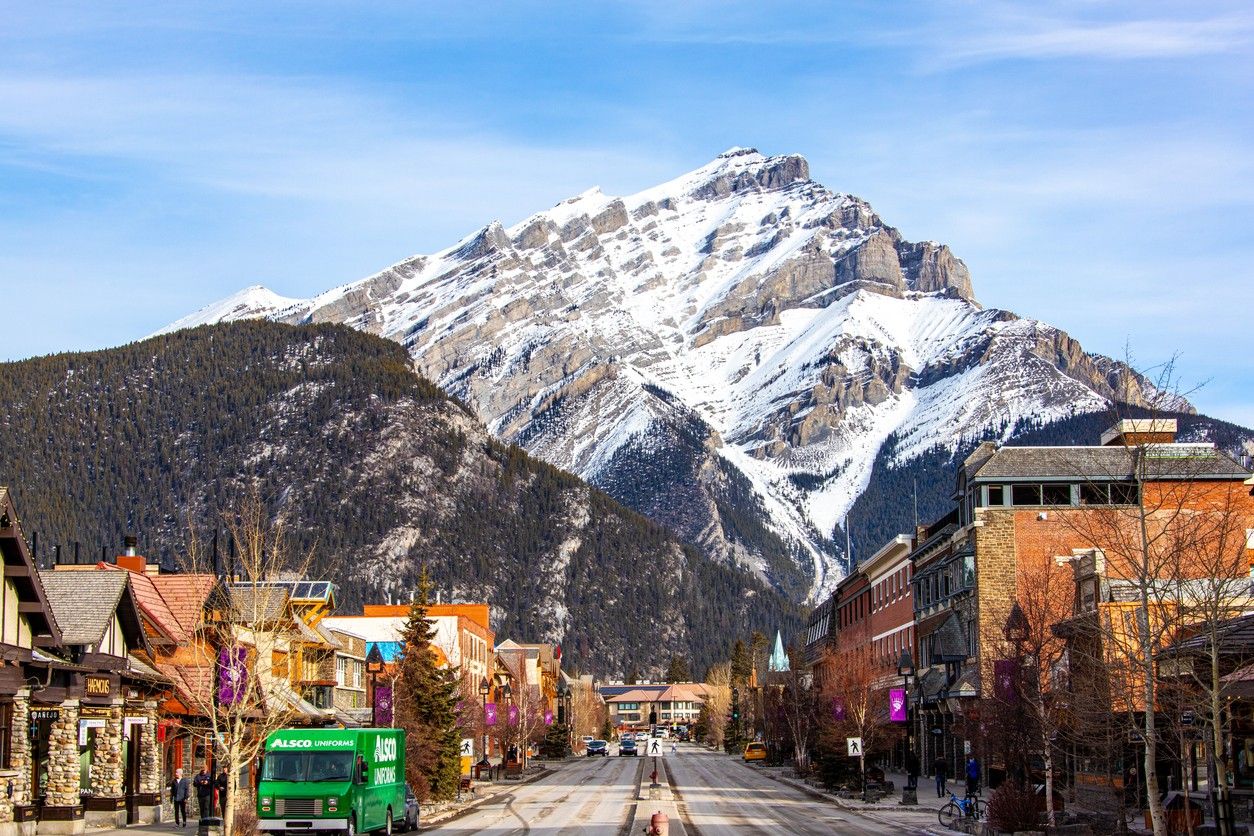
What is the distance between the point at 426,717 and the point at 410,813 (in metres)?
17.5

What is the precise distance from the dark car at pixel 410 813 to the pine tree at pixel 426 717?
12790 mm

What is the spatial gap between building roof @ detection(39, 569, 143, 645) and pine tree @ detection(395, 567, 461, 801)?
17682 mm

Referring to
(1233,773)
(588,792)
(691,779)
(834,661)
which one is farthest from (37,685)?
(834,661)

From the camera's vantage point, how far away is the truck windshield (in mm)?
40875

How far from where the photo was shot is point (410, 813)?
4838 cm

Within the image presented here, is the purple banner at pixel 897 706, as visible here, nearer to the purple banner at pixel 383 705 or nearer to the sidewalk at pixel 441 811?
the sidewalk at pixel 441 811

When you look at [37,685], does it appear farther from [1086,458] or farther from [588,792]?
[1086,458]

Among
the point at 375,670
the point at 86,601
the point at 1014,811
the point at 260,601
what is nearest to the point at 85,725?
the point at 86,601

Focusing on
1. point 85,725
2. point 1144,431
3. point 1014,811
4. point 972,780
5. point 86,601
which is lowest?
point 972,780

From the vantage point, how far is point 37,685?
4131 cm

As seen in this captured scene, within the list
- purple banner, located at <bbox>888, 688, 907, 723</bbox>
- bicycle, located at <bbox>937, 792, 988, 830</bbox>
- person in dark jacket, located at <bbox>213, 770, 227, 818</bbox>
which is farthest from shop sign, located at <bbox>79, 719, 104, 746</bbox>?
purple banner, located at <bbox>888, 688, 907, 723</bbox>

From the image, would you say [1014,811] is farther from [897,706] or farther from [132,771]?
[132,771]

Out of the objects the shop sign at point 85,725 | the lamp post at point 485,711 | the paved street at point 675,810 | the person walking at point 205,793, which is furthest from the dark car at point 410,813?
the lamp post at point 485,711

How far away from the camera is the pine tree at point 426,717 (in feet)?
209
